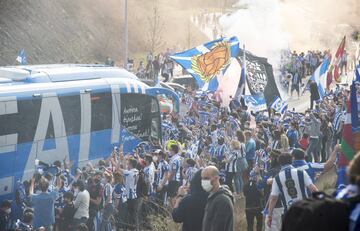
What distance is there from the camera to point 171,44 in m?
52.2

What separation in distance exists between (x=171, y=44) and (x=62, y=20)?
10.8 m

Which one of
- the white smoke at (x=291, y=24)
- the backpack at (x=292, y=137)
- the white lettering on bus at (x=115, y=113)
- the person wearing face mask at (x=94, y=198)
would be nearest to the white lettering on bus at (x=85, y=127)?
the white lettering on bus at (x=115, y=113)

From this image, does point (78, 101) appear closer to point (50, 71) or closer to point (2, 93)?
point (50, 71)

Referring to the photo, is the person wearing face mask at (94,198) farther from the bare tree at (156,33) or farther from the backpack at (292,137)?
the bare tree at (156,33)

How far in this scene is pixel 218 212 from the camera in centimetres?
670

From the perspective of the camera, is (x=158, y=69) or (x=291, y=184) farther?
(x=158, y=69)

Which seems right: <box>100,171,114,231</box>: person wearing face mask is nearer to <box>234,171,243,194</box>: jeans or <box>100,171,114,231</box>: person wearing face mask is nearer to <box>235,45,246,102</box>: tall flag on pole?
<box>234,171,243,194</box>: jeans

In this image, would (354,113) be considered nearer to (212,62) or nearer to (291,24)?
(212,62)

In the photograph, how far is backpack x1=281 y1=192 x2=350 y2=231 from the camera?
370 cm

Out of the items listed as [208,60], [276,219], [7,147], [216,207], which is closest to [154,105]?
[208,60]

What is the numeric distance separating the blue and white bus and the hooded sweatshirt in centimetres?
744

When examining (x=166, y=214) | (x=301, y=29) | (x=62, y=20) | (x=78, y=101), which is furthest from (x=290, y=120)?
(x=301, y=29)

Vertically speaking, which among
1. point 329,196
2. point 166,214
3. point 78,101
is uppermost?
point 329,196

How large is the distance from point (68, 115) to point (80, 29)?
30098mm
